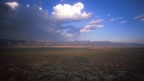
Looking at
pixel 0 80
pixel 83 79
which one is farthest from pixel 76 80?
pixel 0 80

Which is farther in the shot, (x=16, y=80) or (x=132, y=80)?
(x=132, y=80)

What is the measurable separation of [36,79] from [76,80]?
3954 mm

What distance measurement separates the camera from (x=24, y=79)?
39.5ft

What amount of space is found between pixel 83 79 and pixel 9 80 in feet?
23.1

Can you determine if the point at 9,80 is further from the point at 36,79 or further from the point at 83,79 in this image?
the point at 83,79

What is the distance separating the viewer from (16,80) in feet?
38.0

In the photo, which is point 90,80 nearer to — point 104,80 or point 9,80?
point 104,80

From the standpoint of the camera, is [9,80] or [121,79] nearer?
[9,80]

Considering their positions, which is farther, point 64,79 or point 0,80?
point 64,79

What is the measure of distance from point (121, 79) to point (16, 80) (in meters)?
10.4

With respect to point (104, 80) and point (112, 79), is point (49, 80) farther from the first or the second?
point (112, 79)

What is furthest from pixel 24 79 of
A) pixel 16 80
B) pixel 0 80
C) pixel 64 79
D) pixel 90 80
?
pixel 90 80

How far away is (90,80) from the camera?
12.2 m

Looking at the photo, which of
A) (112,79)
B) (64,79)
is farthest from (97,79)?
(64,79)
